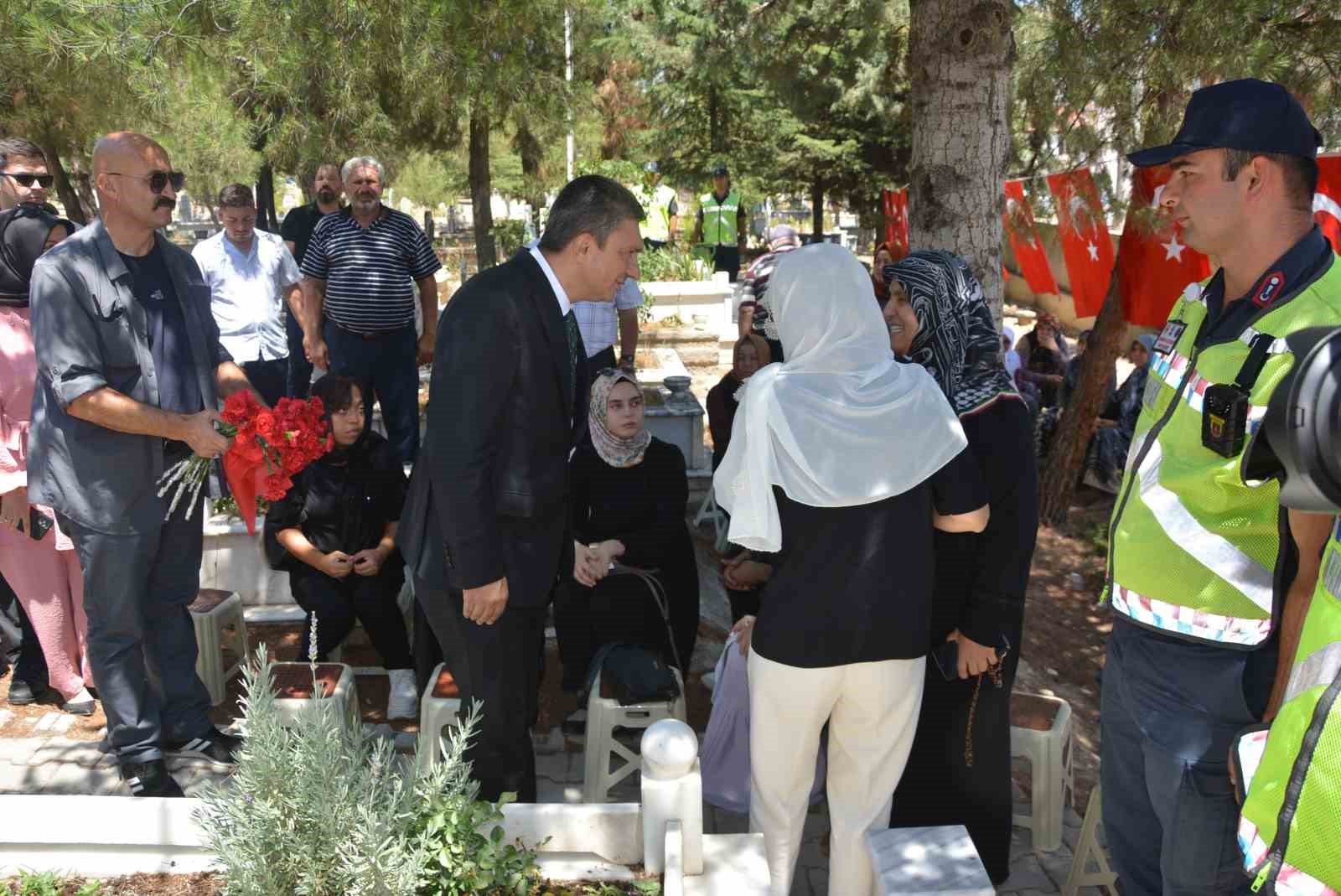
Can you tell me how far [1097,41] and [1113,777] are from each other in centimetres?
447

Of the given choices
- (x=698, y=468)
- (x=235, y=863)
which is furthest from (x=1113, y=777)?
(x=698, y=468)

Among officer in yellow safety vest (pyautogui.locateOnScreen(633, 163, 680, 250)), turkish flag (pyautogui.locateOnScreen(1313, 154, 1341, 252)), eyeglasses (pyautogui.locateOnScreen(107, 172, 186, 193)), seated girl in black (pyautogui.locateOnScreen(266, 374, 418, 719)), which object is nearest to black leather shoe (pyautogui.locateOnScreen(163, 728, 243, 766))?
seated girl in black (pyautogui.locateOnScreen(266, 374, 418, 719))

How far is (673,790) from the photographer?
8.30 ft

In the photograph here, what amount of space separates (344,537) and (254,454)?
0.95 meters

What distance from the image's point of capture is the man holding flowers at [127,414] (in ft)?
10.6

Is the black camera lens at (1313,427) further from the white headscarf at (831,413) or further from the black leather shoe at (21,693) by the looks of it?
the black leather shoe at (21,693)

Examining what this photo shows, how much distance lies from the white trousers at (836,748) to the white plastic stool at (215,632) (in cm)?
251

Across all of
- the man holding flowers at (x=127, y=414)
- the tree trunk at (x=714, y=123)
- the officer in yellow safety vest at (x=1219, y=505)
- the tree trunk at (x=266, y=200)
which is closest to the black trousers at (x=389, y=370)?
the man holding flowers at (x=127, y=414)

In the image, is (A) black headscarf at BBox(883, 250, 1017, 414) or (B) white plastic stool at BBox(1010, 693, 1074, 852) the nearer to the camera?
(A) black headscarf at BBox(883, 250, 1017, 414)

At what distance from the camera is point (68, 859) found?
2672 millimetres

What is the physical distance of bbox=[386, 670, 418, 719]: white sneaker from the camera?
168 inches

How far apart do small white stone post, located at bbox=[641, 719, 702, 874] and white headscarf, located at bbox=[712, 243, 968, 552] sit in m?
0.51

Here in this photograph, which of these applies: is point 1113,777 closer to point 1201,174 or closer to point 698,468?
point 1201,174

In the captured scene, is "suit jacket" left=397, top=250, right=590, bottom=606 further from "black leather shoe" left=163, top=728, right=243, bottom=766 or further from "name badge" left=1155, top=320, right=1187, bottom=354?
"black leather shoe" left=163, top=728, right=243, bottom=766
